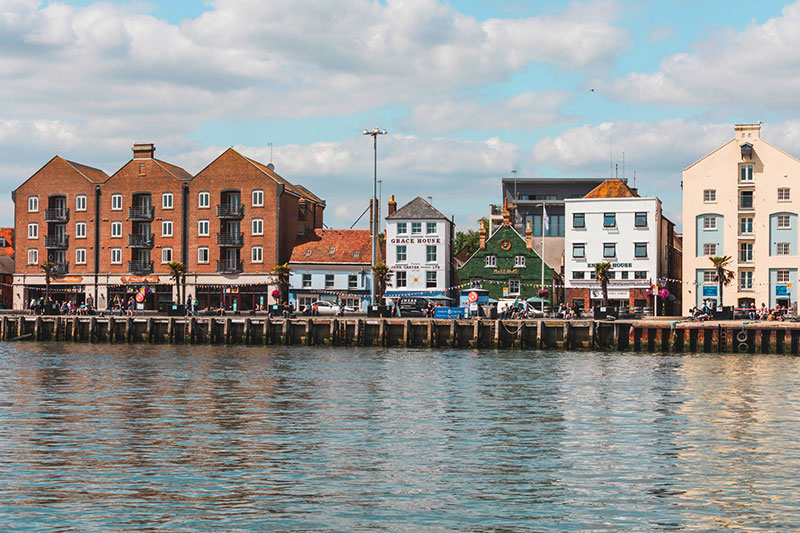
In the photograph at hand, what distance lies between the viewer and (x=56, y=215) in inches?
4126

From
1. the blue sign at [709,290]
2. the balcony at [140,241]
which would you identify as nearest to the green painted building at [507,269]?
the blue sign at [709,290]

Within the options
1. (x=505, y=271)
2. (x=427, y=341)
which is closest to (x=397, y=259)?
(x=505, y=271)

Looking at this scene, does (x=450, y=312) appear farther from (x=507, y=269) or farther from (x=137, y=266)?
(x=137, y=266)

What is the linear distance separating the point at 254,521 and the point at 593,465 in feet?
29.6

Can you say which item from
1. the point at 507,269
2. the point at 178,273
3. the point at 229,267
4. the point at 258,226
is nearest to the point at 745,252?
the point at 507,269

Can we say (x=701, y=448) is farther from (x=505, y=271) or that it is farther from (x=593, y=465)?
(x=505, y=271)

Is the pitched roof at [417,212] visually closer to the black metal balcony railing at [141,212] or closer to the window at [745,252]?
the black metal balcony railing at [141,212]

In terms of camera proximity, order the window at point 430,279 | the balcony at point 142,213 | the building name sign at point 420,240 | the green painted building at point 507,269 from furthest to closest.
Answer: the balcony at point 142,213
the building name sign at point 420,240
the window at point 430,279
the green painted building at point 507,269

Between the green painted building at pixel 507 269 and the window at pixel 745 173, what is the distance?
20946mm

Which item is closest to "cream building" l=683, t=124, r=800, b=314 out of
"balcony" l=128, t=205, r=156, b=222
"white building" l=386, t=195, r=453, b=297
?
"white building" l=386, t=195, r=453, b=297

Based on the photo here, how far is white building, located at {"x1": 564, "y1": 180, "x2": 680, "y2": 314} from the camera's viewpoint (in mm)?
97562

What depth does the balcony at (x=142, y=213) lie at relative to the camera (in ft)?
336

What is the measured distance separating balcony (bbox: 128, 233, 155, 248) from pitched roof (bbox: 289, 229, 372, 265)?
15341mm

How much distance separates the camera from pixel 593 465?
22.9 metres
